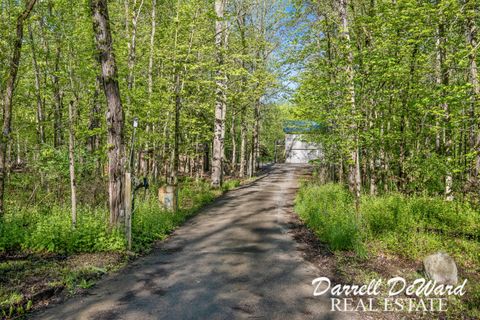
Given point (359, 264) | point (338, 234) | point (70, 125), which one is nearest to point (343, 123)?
point (338, 234)

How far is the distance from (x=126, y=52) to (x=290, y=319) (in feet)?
40.0

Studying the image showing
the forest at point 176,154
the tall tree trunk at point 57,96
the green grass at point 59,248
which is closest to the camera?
the green grass at point 59,248

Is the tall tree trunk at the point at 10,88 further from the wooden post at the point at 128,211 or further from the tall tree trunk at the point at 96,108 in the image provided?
the wooden post at the point at 128,211

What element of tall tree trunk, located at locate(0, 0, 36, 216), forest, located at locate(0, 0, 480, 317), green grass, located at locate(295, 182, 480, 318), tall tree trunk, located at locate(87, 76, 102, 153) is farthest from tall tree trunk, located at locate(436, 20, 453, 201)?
tall tree trunk, located at locate(0, 0, 36, 216)

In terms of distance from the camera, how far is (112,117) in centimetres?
796

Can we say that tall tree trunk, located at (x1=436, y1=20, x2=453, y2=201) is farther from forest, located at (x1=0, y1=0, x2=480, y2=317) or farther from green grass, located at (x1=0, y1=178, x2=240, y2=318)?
green grass, located at (x1=0, y1=178, x2=240, y2=318)

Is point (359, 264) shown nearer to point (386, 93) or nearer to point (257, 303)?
point (257, 303)

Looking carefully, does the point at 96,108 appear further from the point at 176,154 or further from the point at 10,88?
the point at 10,88

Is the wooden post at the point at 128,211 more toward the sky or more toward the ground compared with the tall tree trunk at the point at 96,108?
more toward the ground

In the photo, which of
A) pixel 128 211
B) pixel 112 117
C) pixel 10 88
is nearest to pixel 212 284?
pixel 128 211

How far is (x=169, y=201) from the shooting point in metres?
11.5

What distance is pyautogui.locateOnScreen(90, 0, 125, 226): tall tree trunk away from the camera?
781 centimetres

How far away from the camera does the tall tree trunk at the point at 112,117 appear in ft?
25.6

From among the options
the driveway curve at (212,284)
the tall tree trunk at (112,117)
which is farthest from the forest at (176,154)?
the driveway curve at (212,284)
